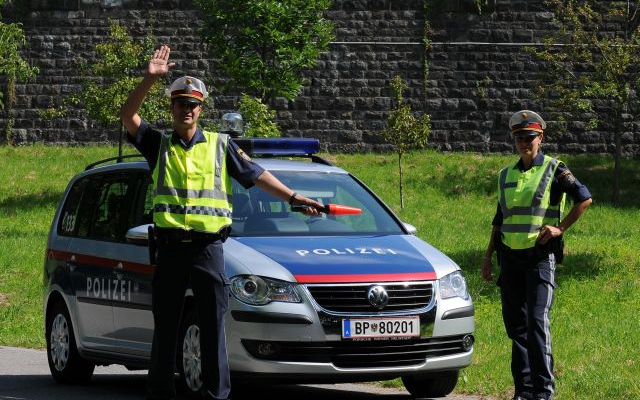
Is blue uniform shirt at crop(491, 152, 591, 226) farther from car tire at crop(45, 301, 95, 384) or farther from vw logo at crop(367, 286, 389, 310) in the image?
car tire at crop(45, 301, 95, 384)

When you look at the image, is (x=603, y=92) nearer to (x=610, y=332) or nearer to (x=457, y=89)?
(x=457, y=89)

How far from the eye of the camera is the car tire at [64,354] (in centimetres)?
1105

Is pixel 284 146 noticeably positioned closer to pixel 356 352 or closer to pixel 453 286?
pixel 453 286

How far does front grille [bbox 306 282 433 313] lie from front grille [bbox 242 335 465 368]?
0.68ft

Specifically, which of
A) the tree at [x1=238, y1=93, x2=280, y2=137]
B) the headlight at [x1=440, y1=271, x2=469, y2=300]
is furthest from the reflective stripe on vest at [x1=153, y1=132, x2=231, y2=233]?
the tree at [x1=238, y1=93, x2=280, y2=137]

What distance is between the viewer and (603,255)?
18656 mm

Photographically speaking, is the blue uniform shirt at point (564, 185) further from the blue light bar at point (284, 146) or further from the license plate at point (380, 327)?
the blue light bar at point (284, 146)

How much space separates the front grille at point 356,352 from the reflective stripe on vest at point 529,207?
31.9 inches

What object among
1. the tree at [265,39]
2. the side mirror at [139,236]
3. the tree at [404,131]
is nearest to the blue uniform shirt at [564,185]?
the side mirror at [139,236]

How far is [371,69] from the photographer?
32.2m

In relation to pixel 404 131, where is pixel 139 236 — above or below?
above

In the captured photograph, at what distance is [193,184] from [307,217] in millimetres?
2229

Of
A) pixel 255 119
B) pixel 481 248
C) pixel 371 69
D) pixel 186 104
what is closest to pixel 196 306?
pixel 186 104

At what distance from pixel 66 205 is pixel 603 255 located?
8.91 meters
